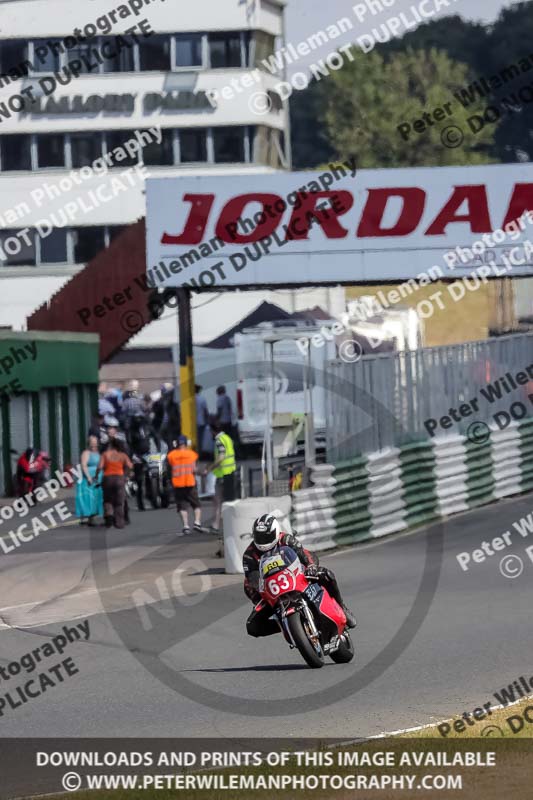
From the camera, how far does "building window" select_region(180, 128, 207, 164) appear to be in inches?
2394

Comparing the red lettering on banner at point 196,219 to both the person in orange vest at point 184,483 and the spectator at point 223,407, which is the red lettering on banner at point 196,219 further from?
the spectator at point 223,407

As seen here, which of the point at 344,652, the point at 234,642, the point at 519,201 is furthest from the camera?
the point at 519,201

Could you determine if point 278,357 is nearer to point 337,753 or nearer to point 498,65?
point 337,753

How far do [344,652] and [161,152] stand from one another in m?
49.4

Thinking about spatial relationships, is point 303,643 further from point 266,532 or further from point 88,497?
point 88,497

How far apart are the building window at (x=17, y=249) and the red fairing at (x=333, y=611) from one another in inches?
1897

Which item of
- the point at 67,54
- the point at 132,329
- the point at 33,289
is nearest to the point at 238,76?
the point at 67,54

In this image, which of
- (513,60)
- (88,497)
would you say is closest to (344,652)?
(88,497)

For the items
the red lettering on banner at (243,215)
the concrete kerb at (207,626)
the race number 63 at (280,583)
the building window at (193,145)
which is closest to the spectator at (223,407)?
the red lettering on banner at (243,215)

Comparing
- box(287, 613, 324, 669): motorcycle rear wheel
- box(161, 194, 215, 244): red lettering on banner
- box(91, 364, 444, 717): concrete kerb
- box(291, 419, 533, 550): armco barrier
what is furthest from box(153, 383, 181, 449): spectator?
box(287, 613, 324, 669): motorcycle rear wheel

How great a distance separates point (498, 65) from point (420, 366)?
92.2 meters

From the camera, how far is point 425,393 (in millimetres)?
25656

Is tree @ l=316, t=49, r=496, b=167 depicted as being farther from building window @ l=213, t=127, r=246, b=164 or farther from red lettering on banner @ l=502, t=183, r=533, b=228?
red lettering on banner @ l=502, t=183, r=533, b=228

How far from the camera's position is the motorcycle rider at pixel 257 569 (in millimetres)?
12648
